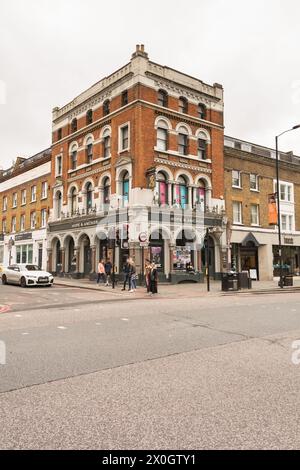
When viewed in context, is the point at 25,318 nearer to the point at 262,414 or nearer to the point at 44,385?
the point at 44,385

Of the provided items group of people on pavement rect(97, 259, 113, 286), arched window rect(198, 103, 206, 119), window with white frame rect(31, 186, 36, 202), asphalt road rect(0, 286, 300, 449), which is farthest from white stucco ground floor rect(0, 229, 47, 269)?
asphalt road rect(0, 286, 300, 449)

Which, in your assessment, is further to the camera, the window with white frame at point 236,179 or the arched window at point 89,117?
the window with white frame at point 236,179

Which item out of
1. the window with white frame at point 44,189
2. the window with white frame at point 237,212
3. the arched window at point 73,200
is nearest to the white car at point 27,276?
the arched window at point 73,200

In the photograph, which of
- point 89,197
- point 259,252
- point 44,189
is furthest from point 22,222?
point 259,252

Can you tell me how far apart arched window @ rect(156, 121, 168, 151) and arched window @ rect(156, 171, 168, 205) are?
196 cm

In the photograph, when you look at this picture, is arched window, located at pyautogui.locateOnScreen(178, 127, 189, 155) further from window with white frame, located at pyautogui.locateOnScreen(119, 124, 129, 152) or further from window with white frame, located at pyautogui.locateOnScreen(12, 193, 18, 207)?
window with white frame, located at pyautogui.locateOnScreen(12, 193, 18, 207)

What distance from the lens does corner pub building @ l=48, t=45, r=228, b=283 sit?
26.1 metres

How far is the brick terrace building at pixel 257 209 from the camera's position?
31516 mm

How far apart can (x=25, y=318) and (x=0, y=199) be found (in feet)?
133

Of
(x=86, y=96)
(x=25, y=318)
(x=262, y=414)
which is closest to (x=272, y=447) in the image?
(x=262, y=414)

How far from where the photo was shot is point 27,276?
2255cm

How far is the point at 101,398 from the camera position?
167 inches

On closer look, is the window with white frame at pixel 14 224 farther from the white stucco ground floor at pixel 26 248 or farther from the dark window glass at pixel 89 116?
the dark window glass at pixel 89 116

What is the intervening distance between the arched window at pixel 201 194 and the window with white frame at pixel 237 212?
3626 millimetres
